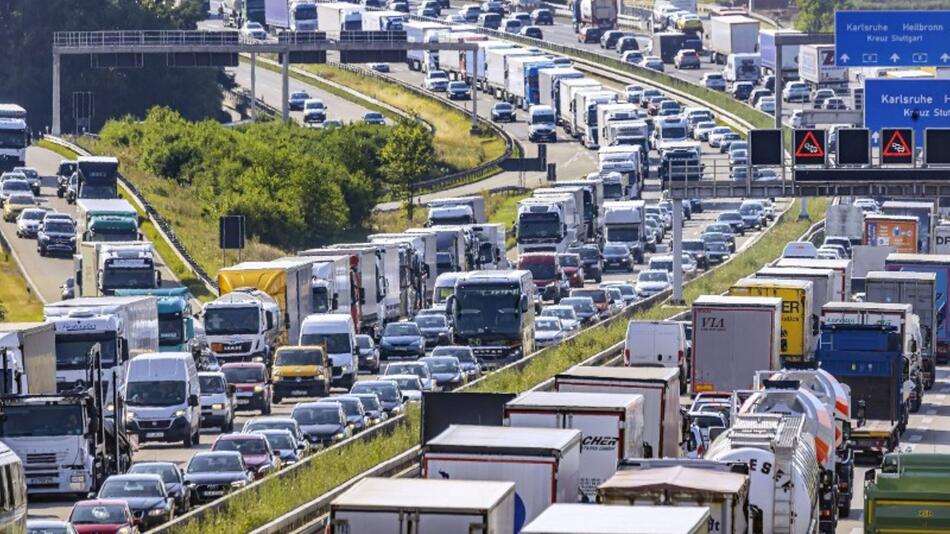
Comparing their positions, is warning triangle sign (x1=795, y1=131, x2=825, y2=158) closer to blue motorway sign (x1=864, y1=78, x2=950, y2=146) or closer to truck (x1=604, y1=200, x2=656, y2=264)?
blue motorway sign (x1=864, y1=78, x2=950, y2=146)

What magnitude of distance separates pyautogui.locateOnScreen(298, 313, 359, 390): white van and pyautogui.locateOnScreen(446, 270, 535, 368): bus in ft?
12.2

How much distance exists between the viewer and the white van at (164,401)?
4806cm

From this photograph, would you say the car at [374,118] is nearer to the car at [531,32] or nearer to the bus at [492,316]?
the car at [531,32]

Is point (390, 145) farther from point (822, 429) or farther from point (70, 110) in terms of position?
point (822, 429)

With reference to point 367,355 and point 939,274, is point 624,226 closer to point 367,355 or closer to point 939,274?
point 939,274

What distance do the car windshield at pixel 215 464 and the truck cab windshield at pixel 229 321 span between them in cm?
1828

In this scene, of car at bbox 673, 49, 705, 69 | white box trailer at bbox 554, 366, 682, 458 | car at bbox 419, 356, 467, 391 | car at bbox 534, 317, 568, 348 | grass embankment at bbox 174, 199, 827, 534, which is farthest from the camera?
car at bbox 673, 49, 705, 69

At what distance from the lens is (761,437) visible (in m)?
31.2

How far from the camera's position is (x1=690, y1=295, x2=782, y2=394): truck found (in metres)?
50.3

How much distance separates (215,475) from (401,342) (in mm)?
24882

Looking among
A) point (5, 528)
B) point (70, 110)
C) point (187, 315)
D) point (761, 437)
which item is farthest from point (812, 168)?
point (70, 110)

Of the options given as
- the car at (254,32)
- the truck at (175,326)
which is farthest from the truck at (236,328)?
the car at (254,32)

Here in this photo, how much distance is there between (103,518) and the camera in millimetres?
34469

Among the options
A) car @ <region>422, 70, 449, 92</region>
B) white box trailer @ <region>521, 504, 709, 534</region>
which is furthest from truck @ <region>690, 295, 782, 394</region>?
car @ <region>422, 70, 449, 92</region>
